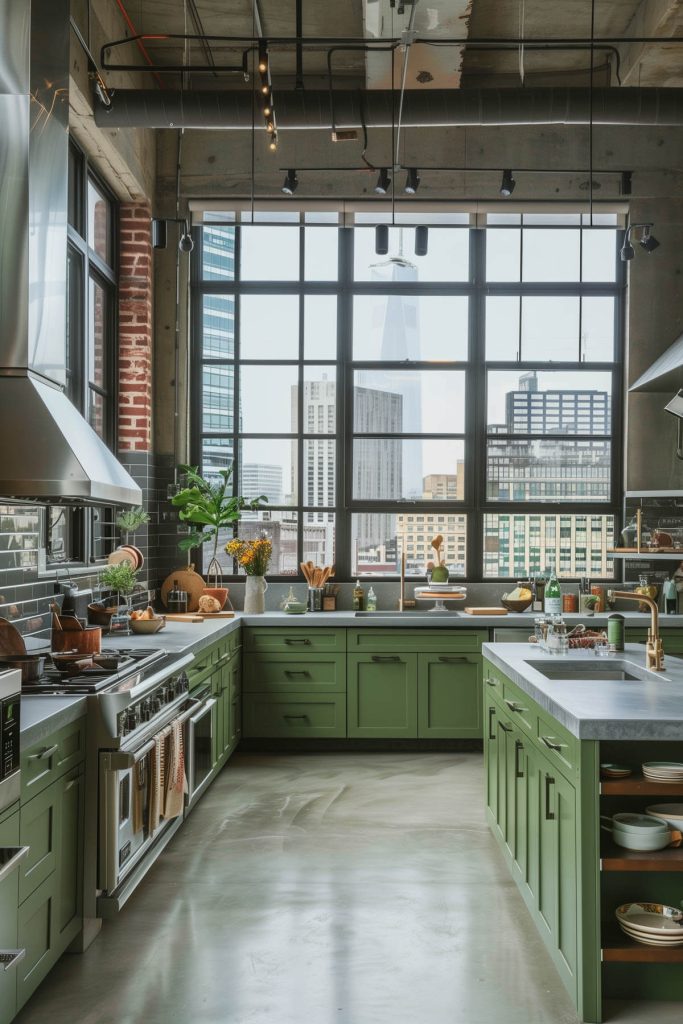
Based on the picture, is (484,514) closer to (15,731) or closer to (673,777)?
(673,777)

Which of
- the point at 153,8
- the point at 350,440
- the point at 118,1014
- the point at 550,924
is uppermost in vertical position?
the point at 153,8

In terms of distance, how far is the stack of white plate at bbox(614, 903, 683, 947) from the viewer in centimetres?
263

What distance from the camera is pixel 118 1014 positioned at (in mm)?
2775

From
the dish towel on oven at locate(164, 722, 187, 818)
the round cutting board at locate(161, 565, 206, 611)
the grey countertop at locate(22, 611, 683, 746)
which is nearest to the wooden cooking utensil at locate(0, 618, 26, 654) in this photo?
the dish towel on oven at locate(164, 722, 187, 818)

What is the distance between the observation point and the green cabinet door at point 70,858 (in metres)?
2.92

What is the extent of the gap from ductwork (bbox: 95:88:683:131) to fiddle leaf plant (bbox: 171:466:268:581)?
2464 millimetres

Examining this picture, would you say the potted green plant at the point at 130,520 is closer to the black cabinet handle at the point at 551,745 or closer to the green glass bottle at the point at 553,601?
the green glass bottle at the point at 553,601

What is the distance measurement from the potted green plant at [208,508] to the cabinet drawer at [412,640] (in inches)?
47.3

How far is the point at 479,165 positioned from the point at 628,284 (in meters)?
1.47

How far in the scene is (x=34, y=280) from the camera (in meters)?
3.58

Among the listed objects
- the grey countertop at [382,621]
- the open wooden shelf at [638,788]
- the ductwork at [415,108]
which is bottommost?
the open wooden shelf at [638,788]

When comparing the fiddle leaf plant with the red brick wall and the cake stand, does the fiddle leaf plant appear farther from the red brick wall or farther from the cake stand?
the cake stand

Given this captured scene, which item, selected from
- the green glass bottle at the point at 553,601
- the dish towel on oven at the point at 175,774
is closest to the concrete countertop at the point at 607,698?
the dish towel on oven at the point at 175,774

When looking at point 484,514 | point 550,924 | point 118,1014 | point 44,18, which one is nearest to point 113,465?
point 44,18
